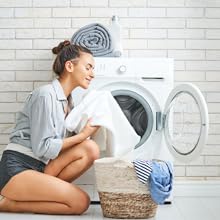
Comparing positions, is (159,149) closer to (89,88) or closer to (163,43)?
(89,88)

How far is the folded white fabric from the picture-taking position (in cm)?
288

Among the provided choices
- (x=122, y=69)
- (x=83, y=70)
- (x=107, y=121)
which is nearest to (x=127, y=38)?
(x=122, y=69)

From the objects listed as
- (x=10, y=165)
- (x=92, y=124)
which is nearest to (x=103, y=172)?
(x=92, y=124)

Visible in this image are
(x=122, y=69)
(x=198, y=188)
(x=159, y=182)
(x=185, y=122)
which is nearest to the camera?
(x=159, y=182)

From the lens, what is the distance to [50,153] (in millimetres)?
2725

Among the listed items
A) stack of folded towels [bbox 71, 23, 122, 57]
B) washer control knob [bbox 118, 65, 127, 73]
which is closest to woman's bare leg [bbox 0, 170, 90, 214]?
washer control knob [bbox 118, 65, 127, 73]

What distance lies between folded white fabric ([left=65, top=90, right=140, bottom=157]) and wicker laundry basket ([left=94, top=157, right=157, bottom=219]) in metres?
0.21

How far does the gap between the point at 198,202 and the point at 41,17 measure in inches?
63.9

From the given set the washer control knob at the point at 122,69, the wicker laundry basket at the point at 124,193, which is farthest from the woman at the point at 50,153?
the washer control knob at the point at 122,69

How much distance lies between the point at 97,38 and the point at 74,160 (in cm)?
81

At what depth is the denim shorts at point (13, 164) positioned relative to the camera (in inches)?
109

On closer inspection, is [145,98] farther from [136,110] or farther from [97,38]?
[97,38]

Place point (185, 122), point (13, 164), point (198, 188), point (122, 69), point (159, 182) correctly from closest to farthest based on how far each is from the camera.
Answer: point (159, 182)
point (13, 164)
point (185, 122)
point (122, 69)
point (198, 188)

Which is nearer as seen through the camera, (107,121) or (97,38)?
(107,121)
